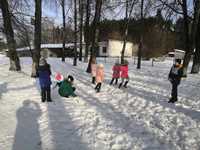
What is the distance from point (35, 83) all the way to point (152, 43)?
48.8m

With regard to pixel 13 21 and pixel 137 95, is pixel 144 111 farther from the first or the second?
pixel 13 21

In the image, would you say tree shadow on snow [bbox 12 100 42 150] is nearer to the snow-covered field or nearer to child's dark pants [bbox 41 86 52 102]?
the snow-covered field

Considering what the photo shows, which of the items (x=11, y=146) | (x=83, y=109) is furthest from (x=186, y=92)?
(x=11, y=146)

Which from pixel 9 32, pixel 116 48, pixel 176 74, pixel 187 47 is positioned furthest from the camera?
pixel 116 48

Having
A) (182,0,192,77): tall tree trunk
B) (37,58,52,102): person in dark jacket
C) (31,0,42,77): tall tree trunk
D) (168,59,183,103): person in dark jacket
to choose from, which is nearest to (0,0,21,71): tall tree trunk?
(31,0,42,77): tall tree trunk

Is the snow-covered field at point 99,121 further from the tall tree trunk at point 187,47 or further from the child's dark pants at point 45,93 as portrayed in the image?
the tall tree trunk at point 187,47

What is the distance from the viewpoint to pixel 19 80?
1551 centimetres

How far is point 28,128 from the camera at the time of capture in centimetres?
780

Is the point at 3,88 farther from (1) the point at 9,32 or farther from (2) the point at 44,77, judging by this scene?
(1) the point at 9,32

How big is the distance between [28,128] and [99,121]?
2.01 meters

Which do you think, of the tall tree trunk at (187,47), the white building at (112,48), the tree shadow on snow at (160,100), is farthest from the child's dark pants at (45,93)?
the white building at (112,48)

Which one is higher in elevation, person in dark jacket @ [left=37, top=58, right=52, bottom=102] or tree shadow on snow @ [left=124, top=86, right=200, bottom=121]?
person in dark jacket @ [left=37, top=58, right=52, bottom=102]

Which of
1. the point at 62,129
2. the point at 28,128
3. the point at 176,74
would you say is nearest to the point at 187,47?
the point at 176,74

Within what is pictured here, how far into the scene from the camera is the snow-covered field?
22.2 ft
